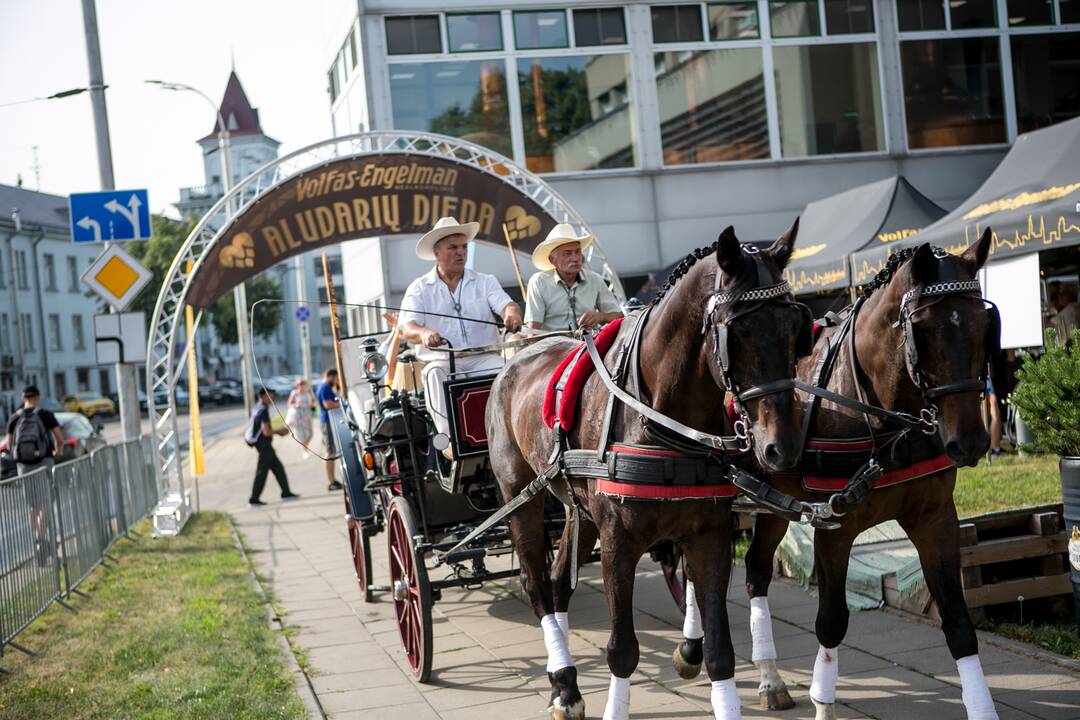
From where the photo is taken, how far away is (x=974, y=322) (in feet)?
12.6

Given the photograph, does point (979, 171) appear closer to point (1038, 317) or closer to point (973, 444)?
point (1038, 317)

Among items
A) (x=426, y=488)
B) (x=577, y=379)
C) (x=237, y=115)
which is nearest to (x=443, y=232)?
(x=426, y=488)

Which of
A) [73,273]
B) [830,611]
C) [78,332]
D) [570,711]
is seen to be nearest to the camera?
[830,611]

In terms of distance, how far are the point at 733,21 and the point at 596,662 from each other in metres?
15.9

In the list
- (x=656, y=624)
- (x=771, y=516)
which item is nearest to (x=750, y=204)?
(x=656, y=624)

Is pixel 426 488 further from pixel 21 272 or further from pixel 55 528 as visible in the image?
pixel 21 272

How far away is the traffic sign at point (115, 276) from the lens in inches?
451

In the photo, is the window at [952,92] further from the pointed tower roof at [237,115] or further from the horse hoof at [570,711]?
the pointed tower roof at [237,115]

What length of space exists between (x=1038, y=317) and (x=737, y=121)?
1070cm

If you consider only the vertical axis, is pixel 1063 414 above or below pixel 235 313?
below

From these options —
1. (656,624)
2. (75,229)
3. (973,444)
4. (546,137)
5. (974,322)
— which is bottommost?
(656,624)

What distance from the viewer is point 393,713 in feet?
17.9

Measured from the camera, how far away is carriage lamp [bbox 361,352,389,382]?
6754mm

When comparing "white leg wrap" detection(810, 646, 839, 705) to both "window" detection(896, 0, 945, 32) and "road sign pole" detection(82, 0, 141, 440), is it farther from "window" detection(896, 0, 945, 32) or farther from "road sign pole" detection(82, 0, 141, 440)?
"window" detection(896, 0, 945, 32)
